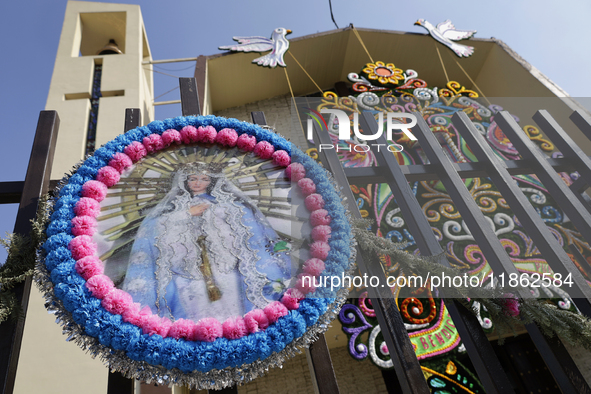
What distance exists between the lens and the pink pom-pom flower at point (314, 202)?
188 cm

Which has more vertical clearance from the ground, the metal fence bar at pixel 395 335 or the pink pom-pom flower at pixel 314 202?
the pink pom-pom flower at pixel 314 202

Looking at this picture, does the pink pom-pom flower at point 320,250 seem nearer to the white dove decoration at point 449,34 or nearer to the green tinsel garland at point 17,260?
the green tinsel garland at point 17,260

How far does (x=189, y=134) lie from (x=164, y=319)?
3.37ft

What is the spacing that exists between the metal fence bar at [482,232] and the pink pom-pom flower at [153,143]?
1.62 metres

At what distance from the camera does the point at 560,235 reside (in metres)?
3.47

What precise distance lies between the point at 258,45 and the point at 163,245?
2863 millimetres

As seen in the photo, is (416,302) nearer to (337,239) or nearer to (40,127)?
(337,239)

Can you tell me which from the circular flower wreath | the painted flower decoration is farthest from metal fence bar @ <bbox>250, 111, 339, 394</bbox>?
the painted flower decoration

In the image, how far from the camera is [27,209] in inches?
72.2

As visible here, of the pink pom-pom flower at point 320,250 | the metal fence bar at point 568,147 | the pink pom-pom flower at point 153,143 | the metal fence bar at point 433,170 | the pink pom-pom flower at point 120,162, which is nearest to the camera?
the pink pom-pom flower at point 320,250

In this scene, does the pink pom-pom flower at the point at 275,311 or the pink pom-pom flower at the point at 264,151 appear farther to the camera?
the pink pom-pom flower at the point at 264,151

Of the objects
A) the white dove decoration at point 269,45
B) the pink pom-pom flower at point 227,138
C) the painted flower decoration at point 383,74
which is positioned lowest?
the pink pom-pom flower at point 227,138

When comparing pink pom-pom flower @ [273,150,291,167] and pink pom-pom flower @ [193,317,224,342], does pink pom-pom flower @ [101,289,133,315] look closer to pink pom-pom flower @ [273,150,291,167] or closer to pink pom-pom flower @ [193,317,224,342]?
pink pom-pom flower @ [193,317,224,342]

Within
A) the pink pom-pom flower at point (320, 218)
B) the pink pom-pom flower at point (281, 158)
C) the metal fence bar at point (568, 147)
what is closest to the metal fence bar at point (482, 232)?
the metal fence bar at point (568, 147)
